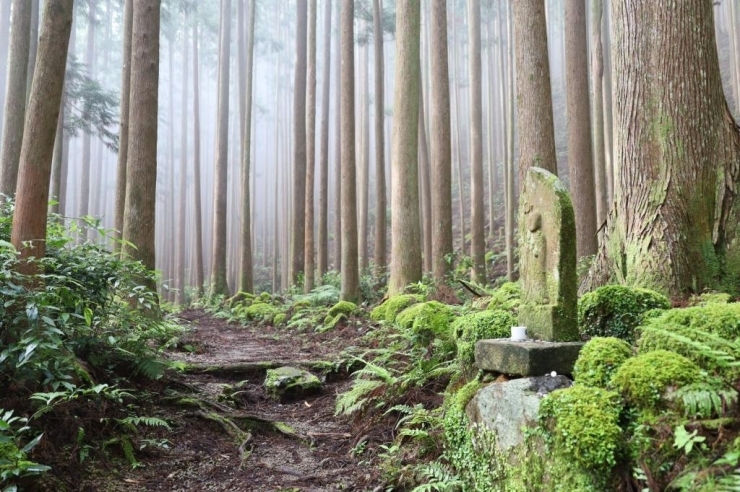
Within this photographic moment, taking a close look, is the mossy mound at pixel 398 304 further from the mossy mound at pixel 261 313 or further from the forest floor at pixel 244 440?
the mossy mound at pixel 261 313

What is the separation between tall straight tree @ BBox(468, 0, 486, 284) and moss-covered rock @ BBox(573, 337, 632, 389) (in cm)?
949

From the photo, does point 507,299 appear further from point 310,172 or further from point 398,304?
point 310,172

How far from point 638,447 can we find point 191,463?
11.0 ft

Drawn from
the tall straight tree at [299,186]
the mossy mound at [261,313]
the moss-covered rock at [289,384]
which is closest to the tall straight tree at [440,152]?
the mossy mound at [261,313]

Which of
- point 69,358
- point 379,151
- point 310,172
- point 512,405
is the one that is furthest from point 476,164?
point 69,358

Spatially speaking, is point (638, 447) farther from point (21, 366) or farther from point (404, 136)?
point (404, 136)

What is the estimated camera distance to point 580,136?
10312 mm

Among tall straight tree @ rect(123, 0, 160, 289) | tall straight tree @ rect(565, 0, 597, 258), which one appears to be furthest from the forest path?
tall straight tree @ rect(565, 0, 597, 258)

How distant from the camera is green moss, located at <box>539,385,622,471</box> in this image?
2436 millimetres

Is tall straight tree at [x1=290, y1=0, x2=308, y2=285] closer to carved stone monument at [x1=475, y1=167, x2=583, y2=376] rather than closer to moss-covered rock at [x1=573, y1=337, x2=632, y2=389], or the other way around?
carved stone monument at [x1=475, y1=167, x2=583, y2=376]

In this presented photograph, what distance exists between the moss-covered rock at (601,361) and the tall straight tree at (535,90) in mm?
4900

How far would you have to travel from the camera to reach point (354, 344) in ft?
28.6

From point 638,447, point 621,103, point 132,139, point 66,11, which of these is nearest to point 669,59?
point 621,103

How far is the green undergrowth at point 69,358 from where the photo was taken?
3.58 m
